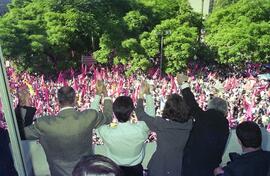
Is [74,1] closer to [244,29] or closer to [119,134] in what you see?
[244,29]

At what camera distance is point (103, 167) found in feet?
2.15

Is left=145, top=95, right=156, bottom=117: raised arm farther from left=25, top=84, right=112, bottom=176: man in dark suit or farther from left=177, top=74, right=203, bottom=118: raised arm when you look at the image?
left=25, top=84, right=112, bottom=176: man in dark suit

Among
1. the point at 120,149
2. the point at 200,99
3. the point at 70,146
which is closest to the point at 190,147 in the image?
the point at 120,149

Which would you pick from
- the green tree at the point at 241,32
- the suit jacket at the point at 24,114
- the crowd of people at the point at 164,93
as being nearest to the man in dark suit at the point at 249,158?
the suit jacket at the point at 24,114

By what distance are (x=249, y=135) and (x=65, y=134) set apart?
22.1 inches

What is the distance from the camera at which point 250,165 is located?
1.10 meters

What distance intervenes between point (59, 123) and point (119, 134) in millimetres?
236

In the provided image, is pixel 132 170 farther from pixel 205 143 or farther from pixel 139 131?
pixel 205 143

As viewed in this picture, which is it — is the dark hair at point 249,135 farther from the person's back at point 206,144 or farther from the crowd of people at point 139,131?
the person's back at point 206,144

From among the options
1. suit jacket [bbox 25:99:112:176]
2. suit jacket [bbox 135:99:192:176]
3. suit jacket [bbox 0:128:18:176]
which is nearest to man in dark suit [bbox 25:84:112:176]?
suit jacket [bbox 25:99:112:176]

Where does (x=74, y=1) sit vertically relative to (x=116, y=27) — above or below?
above

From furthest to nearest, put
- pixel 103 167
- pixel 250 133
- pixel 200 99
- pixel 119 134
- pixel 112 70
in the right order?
1. pixel 112 70
2. pixel 200 99
3. pixel 119 134
4. pixel 250 133
5. pixel 103 167

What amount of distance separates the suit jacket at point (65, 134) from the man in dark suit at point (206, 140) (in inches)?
14.2

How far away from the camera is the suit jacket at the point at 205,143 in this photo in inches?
54.2
